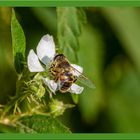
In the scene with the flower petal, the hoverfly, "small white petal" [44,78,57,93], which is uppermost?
the flower petal

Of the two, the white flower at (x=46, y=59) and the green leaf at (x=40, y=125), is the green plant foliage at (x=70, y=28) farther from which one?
the green leaf at (x=40, y=125)

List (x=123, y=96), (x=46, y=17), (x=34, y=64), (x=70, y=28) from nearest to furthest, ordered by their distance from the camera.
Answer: (x=34, y=64)
(x=70, y=28)
(x=46, y=17)
(x=123, y=96)

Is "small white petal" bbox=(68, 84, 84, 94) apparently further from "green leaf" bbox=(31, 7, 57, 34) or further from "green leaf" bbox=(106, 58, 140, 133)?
"green leaf" bbox=(106, 58, 140, 133)

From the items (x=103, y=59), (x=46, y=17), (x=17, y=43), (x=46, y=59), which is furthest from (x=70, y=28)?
(x=103, y=59)

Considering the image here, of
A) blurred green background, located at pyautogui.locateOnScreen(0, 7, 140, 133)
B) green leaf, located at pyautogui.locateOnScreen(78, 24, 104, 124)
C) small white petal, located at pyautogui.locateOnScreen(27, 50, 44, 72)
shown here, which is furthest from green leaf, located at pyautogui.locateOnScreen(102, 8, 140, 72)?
small white petal, located at pyautogui.locateOnScreen(27, 50, 44, 72)

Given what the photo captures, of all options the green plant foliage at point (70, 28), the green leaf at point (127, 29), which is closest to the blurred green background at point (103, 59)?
the green leaf at point (127, 29)

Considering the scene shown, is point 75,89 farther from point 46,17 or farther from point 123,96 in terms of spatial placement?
point 123,96

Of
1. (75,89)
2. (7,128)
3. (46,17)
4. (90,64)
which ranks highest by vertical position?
(46,17)
